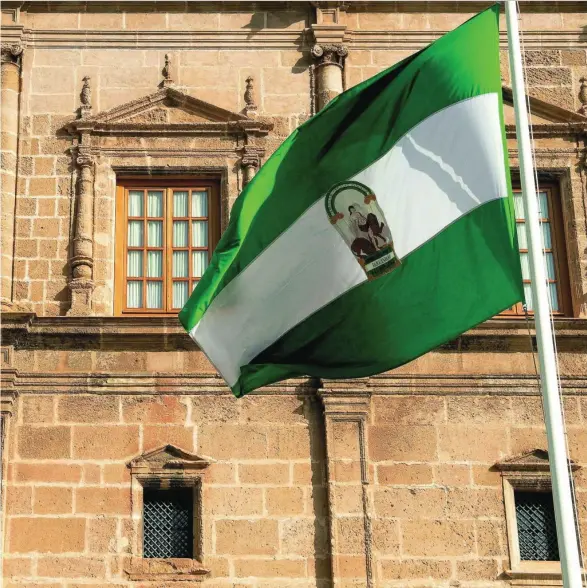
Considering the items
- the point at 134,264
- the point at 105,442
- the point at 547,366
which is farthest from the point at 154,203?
the point at 547,366

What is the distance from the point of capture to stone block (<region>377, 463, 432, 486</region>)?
15.3m

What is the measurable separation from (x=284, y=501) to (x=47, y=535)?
2.43 metres

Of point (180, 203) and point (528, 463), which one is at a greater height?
point (180, 203)

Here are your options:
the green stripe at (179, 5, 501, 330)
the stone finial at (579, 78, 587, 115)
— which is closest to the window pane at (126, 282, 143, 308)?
the green stripe at (179, 5, 501, 330)

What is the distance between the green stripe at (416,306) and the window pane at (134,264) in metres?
5.03

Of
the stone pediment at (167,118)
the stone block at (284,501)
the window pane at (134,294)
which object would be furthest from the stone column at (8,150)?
Answer: the stone block at (284,501)

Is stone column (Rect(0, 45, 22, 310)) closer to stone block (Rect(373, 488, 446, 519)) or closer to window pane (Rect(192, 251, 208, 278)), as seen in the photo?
window pane (Rect(192, 251, 208, 278))

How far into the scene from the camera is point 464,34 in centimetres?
1131

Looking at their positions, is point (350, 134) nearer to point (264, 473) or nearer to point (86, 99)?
point (264, 473)

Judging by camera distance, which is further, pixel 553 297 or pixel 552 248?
pixel 552 248

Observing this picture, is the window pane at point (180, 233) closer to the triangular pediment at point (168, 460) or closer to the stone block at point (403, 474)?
the triangular pediment at point (168, 460)

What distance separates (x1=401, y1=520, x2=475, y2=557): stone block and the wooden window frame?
2523 mm

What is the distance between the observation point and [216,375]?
617 inches

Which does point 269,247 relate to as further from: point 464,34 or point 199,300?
point 464,34
